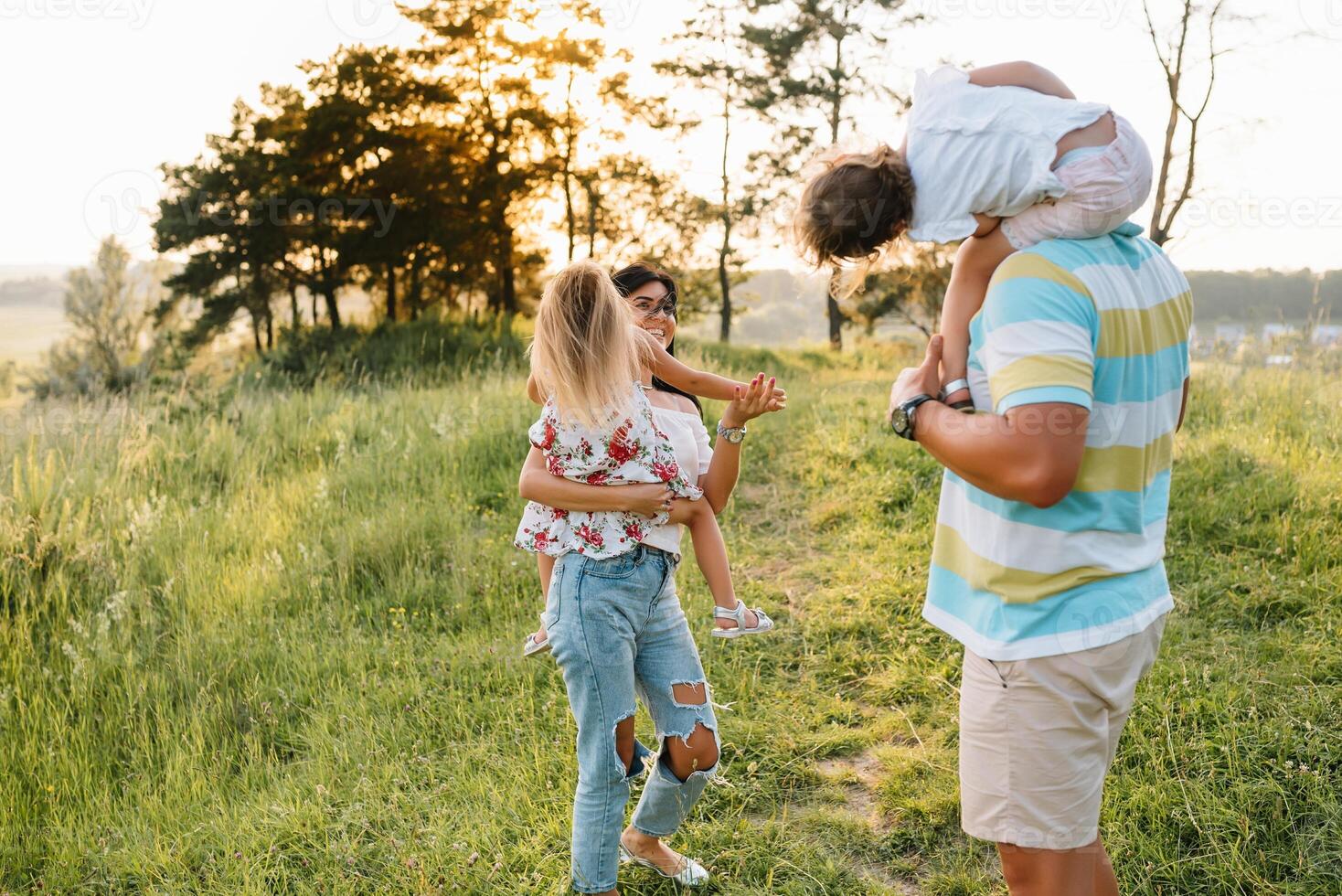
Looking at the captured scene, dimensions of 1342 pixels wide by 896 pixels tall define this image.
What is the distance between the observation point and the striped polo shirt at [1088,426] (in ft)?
4.73

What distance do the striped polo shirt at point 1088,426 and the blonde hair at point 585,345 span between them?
97 centimetres

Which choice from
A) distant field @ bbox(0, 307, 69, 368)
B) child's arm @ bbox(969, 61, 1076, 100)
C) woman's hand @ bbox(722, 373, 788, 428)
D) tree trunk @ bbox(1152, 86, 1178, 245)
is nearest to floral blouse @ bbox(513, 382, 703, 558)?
woman's hand @ bbox(722, 373, 788, 428)

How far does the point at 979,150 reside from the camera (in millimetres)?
1523

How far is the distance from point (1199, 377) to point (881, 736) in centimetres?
570

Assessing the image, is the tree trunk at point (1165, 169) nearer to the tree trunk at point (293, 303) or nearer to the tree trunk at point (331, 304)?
the tree trunk at point (331, 304)

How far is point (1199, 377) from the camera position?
765 cm

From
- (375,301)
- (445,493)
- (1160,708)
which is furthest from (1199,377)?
(375,301)

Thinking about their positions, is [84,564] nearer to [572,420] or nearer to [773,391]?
[572,420]

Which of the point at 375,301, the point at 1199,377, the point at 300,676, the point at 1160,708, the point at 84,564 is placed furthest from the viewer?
the point at 375,301

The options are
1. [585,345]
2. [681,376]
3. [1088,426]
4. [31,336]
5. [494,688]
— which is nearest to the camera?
[1088,426]

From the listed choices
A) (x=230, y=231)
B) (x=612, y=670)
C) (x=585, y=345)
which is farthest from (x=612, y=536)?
(x=230, y=231)

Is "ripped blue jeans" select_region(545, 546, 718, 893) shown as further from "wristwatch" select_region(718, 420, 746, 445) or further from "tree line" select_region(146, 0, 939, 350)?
"tree line" select_region(146, 0, 939, 350)

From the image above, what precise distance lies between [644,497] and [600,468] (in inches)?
5.5

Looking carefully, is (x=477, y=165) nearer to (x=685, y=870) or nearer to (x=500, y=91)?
(x=500, y=91)
